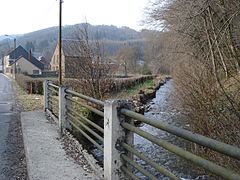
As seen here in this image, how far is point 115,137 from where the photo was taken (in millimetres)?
4480

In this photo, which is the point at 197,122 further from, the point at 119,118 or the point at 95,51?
the point at 95,51

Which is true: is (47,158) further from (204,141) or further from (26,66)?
(26,66)

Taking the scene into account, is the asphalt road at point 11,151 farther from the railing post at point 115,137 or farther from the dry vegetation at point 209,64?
the dry vegetation at point 209,64

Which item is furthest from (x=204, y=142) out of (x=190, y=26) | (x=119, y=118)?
(x=190, y=26)

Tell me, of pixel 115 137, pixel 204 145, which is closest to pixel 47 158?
pixel 115 137

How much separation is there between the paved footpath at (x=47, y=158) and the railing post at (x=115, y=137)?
32.9 inches

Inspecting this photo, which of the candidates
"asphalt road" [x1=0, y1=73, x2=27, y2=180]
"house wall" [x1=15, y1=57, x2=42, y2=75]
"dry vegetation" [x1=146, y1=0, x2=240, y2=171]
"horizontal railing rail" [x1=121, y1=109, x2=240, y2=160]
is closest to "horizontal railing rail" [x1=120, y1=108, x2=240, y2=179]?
"horizontal railing rail" [x1=121, y1=109, x2=240, y2=160]

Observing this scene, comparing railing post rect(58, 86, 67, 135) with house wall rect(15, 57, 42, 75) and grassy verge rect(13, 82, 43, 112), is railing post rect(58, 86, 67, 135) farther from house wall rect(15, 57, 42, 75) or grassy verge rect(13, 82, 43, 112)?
house wall rect(15, 57, 42, 75)

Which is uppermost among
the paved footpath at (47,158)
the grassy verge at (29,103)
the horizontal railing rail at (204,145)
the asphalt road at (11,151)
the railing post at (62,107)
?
the horizontal railing rail at (204,145)

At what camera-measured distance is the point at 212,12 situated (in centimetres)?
1680

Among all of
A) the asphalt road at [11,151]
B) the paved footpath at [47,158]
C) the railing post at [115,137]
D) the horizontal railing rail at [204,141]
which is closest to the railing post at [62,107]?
the paved footpath at [47,158]

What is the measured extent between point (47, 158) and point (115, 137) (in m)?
2.36

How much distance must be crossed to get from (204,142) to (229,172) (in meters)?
0.32

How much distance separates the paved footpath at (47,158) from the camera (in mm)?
5406
